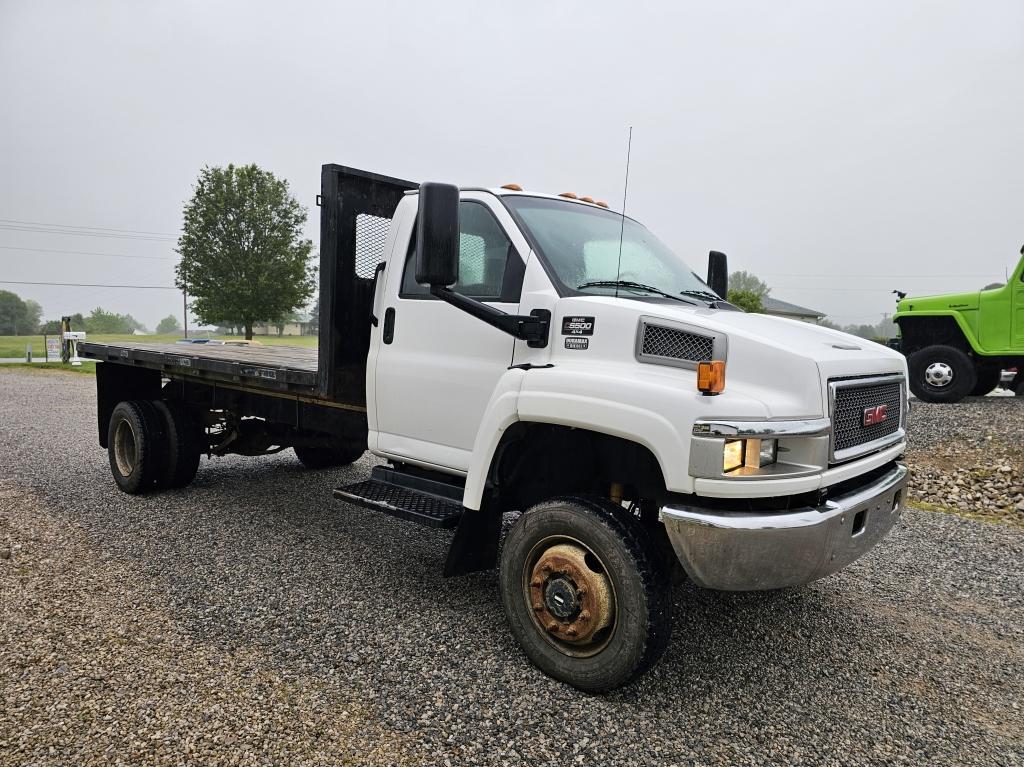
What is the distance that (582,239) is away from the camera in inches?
149

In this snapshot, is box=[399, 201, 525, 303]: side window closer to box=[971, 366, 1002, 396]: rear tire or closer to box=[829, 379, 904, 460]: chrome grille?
box=[829, 379, 904, 460]: chrome grille

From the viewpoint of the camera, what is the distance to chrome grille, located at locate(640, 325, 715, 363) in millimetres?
2908

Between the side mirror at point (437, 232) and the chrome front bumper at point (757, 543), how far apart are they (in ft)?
4.62

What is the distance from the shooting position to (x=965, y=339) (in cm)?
1130

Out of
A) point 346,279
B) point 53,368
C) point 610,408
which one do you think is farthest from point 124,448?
point 53,368

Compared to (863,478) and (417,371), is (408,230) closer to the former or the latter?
(417,371)

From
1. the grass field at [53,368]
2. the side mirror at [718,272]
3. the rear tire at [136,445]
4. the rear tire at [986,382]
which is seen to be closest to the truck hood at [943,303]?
the rear tire at [986,382]

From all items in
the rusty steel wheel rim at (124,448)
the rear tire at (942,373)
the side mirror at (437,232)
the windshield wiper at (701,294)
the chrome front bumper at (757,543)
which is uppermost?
the side mirror at (437,232)

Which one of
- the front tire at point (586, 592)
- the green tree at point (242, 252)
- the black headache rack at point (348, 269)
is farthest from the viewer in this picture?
the green tree at point (242, 252)

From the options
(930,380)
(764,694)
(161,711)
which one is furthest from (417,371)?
(930,380)

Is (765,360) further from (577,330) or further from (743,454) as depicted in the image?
(577,330)

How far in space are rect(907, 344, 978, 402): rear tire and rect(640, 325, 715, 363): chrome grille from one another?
9706 millimetres

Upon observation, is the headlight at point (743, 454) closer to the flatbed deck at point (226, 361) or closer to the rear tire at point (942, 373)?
the flatbed deck at point (226, 361)

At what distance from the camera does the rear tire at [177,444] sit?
6.14m
